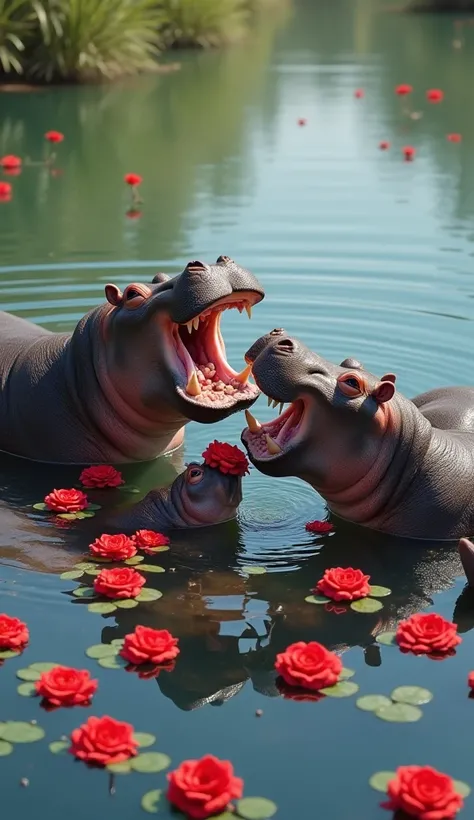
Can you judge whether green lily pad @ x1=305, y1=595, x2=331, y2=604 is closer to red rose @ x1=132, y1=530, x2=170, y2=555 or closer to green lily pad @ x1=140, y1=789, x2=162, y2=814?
red rose @ x1=132, y1=530, x2=170, y2=555

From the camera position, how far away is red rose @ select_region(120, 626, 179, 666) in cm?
550

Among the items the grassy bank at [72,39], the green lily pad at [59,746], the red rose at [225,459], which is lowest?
the green lily pad at [59,746]

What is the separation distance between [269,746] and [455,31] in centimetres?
3214

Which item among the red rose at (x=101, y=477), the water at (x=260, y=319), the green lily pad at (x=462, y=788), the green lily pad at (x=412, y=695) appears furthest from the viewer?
the red rose at (x=101, y=477)

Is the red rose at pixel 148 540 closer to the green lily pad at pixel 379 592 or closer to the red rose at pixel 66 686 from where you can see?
the green lily pad at pixel 379 592

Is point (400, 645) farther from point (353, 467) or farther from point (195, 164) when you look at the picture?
point (195, 164)

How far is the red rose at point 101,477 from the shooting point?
7703 mm

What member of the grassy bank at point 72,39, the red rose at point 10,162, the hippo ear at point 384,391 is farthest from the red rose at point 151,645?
the grassy bank at point 72,39

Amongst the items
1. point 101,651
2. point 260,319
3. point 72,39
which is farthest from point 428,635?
point 72,39

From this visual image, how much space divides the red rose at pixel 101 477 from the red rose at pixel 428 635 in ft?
8.04

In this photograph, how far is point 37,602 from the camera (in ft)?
20.6

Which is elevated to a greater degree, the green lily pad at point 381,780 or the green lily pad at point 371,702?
the green lily pad at point 371,702

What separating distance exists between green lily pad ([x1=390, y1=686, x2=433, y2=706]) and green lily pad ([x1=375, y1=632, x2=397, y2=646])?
1.40ft

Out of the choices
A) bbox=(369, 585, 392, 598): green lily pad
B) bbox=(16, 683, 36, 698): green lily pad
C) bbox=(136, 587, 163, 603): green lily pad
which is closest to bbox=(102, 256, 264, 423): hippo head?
bbox=(136, 587, 163, 603): green lily pad
